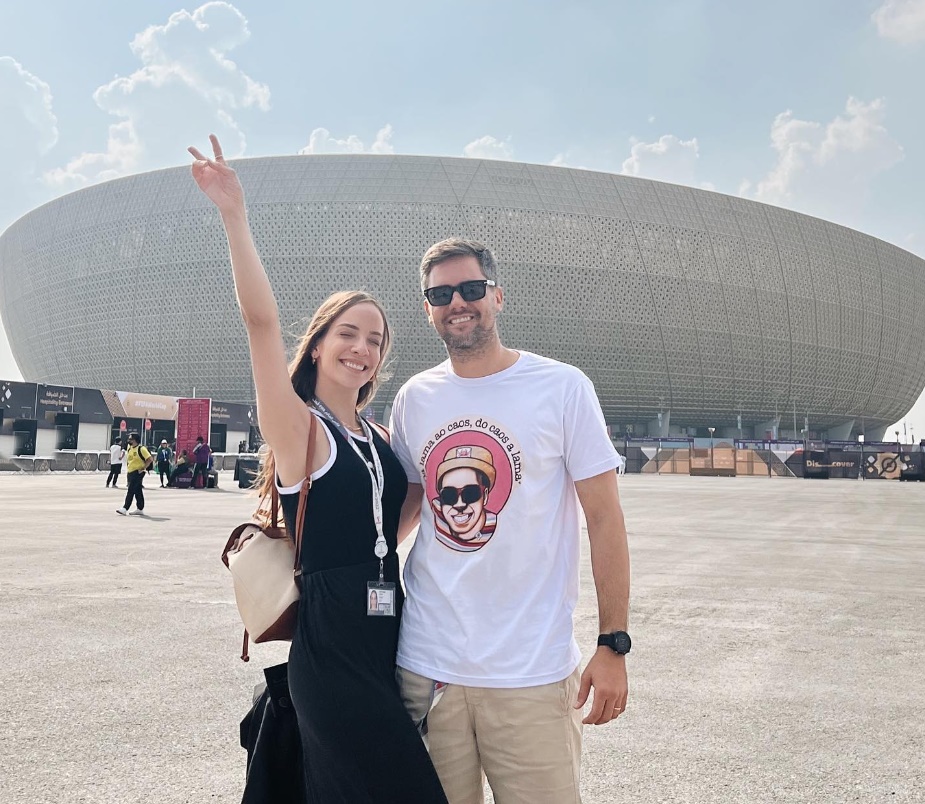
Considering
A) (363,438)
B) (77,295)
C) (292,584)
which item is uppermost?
(77,295)

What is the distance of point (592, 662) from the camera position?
1.80m

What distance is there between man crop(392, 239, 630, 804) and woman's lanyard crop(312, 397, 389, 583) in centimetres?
11

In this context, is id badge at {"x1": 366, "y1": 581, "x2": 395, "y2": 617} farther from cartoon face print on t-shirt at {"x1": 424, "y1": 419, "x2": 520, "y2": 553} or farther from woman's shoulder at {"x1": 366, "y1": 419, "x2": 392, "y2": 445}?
woman's shoulder at {"x1": 366, "y1": 419, "x2": 392, "y2": 445}

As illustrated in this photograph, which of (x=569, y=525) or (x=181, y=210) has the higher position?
(x=181, y=210)

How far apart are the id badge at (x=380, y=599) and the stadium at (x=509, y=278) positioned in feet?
178

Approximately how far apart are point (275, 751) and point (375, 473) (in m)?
0.63

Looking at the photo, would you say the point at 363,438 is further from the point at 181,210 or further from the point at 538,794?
the point at 181,210

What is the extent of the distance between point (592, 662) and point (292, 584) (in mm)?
683

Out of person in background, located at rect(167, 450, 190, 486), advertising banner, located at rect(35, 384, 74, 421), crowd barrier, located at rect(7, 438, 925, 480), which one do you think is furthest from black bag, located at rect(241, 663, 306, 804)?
advertising banner, located at rect(35, 384, 74, 421)

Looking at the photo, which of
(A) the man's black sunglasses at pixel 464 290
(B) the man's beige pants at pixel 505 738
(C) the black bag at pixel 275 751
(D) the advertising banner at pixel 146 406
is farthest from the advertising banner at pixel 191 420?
(B) the man's beige pants at pixel 505 738

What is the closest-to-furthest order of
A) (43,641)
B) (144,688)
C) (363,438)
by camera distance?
Result: (363,438), (144,688), (43,641)

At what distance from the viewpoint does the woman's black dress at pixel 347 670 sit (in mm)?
1616

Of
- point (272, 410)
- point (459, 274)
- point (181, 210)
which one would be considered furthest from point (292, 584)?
point (181, 210)

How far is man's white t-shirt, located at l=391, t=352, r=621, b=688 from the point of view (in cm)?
175
